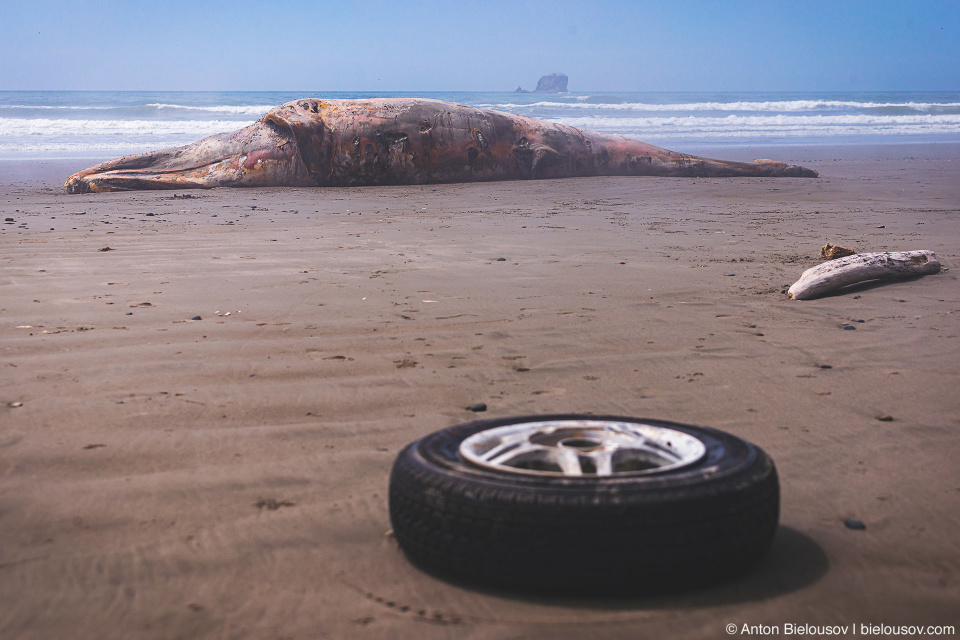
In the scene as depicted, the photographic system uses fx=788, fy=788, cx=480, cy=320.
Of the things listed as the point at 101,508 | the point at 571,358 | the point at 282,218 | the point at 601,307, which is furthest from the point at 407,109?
the point at 101,508

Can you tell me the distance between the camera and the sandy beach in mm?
1688

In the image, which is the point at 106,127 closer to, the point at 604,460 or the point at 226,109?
the point at 226,109

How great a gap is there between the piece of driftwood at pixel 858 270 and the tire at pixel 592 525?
10.6 ft

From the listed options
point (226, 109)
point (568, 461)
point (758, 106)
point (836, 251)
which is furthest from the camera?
A: point (758, 106)

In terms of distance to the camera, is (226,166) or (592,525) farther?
(226,166)

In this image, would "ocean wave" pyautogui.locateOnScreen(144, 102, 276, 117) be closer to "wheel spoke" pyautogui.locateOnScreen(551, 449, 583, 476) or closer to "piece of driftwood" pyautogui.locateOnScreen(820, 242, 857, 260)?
"piece of driftwood" pyautogui.locateOnScreen(820, 242, 857, 260)

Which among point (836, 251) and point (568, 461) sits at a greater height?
point (836, 251)

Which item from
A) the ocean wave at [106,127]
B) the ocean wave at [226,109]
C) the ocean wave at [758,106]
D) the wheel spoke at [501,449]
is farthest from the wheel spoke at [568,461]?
the ocean wave at [758,106]

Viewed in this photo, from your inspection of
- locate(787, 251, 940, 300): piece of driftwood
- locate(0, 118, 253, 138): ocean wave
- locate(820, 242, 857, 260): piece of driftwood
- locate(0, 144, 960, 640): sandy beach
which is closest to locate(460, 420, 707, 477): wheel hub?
locate(0, 144, 960, 640): sandy beach

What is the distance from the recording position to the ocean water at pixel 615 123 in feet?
78.2

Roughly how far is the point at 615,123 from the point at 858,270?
97.0 ft

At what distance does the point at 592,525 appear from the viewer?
5.24 ft

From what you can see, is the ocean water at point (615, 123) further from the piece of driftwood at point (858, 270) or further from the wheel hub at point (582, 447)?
the wheel hub at point (582, 447)

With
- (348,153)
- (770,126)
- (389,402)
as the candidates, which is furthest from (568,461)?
(770,126)
